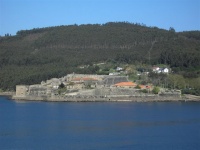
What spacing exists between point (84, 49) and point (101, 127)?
44421mm

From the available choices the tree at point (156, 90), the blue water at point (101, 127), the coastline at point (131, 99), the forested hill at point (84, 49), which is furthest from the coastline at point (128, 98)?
the forested hill at point (84, 49)

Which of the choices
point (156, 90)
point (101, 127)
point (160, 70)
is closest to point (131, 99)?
point (156, 90)

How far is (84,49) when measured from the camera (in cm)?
7188

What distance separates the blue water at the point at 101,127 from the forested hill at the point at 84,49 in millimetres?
15194

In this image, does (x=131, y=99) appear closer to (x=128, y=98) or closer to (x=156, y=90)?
(x=128, y=98)

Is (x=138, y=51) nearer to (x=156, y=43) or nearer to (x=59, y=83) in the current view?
(x=156, y=43)

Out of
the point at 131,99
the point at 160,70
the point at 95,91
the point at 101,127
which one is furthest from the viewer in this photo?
the point at 160,70

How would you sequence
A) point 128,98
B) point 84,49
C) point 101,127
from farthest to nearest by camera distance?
point 84,49, point 128,98, point 101,127

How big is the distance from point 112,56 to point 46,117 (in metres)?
31.0

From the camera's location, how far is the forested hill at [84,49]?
54.5 metres

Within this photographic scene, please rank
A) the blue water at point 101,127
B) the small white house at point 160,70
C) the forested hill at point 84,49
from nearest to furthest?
the blue water at point 101,127, the small white house at point 160,70, the forested hill at point 84,49

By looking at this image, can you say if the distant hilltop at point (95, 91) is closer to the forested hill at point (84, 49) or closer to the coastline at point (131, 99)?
the coastline at point (131, 99)

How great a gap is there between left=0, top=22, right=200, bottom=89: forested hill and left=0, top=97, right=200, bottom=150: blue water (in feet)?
49.8

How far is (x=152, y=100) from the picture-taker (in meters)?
43.2
